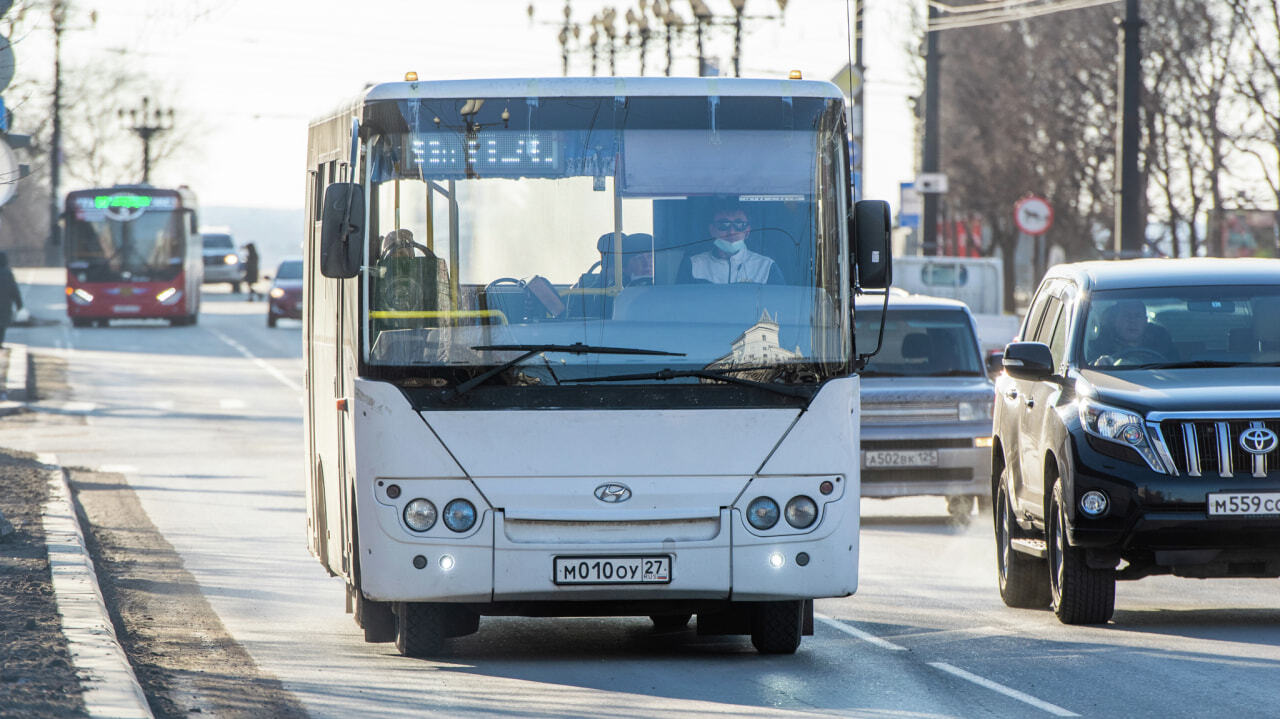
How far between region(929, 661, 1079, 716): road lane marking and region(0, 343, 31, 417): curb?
19.6 meters

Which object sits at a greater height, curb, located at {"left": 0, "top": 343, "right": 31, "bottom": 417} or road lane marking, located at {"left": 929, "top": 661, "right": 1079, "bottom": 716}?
curb, located at {"left": 0, "top": 343, "right": 31, "bottom": 417}

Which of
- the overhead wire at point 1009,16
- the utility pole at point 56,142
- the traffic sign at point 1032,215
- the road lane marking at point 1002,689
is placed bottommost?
the road lane marking at point 1002,689

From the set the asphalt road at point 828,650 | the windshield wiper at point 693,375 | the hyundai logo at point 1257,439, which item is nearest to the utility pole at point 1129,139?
the asphalt road at point 828,650

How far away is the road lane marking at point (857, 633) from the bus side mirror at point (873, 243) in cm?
184

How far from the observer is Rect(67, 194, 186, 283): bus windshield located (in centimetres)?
4691

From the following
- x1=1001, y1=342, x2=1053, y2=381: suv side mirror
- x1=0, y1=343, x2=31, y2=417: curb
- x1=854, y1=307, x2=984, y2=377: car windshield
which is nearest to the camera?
x1=1001, y1=342, x2=1053, y2=381: suv side mirror

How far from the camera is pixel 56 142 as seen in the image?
59.8m

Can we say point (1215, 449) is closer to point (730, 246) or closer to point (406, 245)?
point (730, 246)

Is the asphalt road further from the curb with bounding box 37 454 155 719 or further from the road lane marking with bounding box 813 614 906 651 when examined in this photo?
the curb with bounding box 37 454 155 719

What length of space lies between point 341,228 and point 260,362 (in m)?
30.1

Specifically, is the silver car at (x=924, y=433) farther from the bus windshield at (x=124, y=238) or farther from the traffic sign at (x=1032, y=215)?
the bus windshield at (x=124, y=238)

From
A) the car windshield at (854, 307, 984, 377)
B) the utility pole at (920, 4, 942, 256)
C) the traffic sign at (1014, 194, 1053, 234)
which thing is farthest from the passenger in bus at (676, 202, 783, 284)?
the utility pole at (920, 4, 942, 256)

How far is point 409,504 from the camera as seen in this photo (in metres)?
8.39

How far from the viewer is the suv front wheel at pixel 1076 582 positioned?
10039 millimetres
